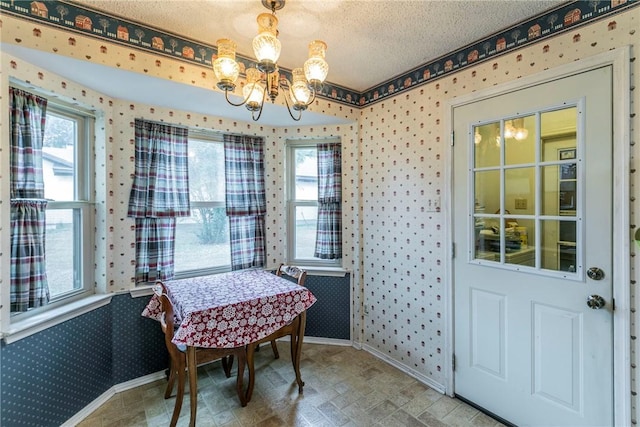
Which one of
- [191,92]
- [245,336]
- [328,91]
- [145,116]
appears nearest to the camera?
[245,336]

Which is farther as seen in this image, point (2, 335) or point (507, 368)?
point (507, 368)

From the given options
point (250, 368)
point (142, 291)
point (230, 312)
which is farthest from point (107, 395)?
point (230, 312)

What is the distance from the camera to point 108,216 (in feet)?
7.22

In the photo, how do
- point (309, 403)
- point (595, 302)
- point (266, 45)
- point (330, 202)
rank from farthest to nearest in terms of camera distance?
1. point (330, 202)
2. point (309, 403)
3. point (595, 302)
4. point (266, 45)

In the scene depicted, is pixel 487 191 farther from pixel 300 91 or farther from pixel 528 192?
pixel 300 91

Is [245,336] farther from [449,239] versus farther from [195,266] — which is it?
[449,239]

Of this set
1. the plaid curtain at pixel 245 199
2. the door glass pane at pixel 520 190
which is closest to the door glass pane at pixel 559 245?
the door glass pane at pixel 520 190

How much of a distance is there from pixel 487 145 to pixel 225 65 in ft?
5.85

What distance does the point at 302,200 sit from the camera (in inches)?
126

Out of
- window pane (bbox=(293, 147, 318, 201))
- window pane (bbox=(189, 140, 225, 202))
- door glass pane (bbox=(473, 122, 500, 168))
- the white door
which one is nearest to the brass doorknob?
the white door

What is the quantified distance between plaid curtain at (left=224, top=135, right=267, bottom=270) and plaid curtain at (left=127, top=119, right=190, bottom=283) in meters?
0.41

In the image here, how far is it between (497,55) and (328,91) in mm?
1366

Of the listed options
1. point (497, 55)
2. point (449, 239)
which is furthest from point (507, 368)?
point (497, 55)

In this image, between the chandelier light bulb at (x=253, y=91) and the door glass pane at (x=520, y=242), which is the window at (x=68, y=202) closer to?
the chandelier light bulb at (x=253, y=91)
